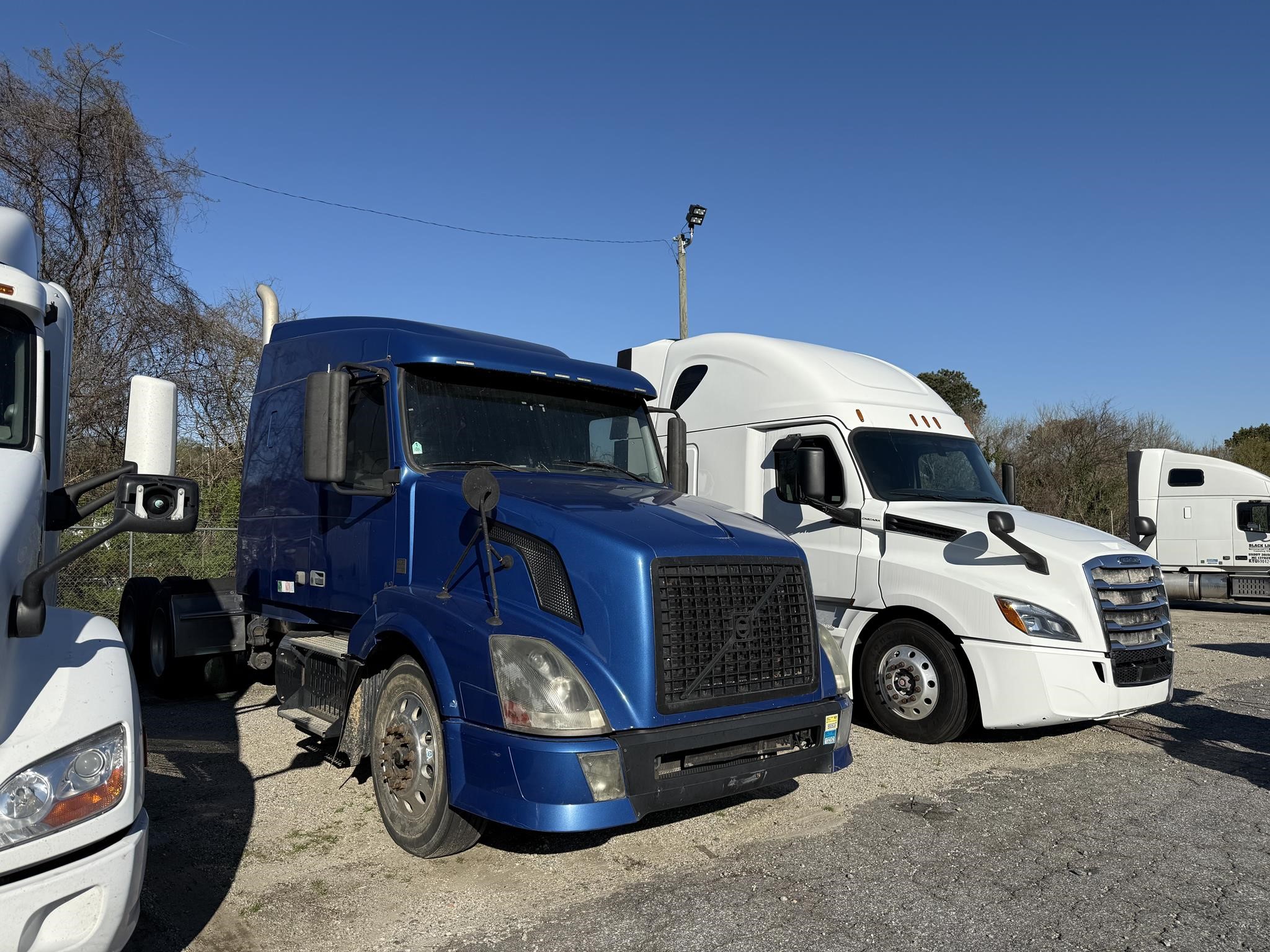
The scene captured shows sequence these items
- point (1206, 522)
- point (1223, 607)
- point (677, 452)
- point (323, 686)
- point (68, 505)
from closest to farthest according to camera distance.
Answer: point (68, 505), point (323, 686), point (677, 452), point (1206, 522), point (1223, 607)

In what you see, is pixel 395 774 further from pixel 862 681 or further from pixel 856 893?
pixel 862 681

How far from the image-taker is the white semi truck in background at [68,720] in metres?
2.78

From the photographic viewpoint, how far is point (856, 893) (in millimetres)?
4375

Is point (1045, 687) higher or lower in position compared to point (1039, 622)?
lower

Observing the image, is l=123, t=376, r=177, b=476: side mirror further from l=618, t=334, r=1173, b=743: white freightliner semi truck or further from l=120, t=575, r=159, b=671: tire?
l=120, t=575, r=159, b=671: tire

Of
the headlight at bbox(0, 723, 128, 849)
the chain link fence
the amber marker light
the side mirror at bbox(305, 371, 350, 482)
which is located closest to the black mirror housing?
the headlight at bbox(0, 723, 128, 849)

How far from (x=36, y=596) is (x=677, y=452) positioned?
4.20 metres

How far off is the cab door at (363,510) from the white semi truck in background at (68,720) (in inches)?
60.2

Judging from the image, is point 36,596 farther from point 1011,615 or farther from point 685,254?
point 685,254

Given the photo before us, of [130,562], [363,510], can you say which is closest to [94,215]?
→ [130,562]

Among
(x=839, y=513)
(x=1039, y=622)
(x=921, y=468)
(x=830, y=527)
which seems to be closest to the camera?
(x=1039, y=622)

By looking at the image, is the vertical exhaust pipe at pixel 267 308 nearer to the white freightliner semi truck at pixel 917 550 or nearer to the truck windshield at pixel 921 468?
the white freightliner semi truck at pixel 917 550

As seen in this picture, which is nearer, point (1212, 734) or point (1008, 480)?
point (1212, 734)

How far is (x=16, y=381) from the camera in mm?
3990
